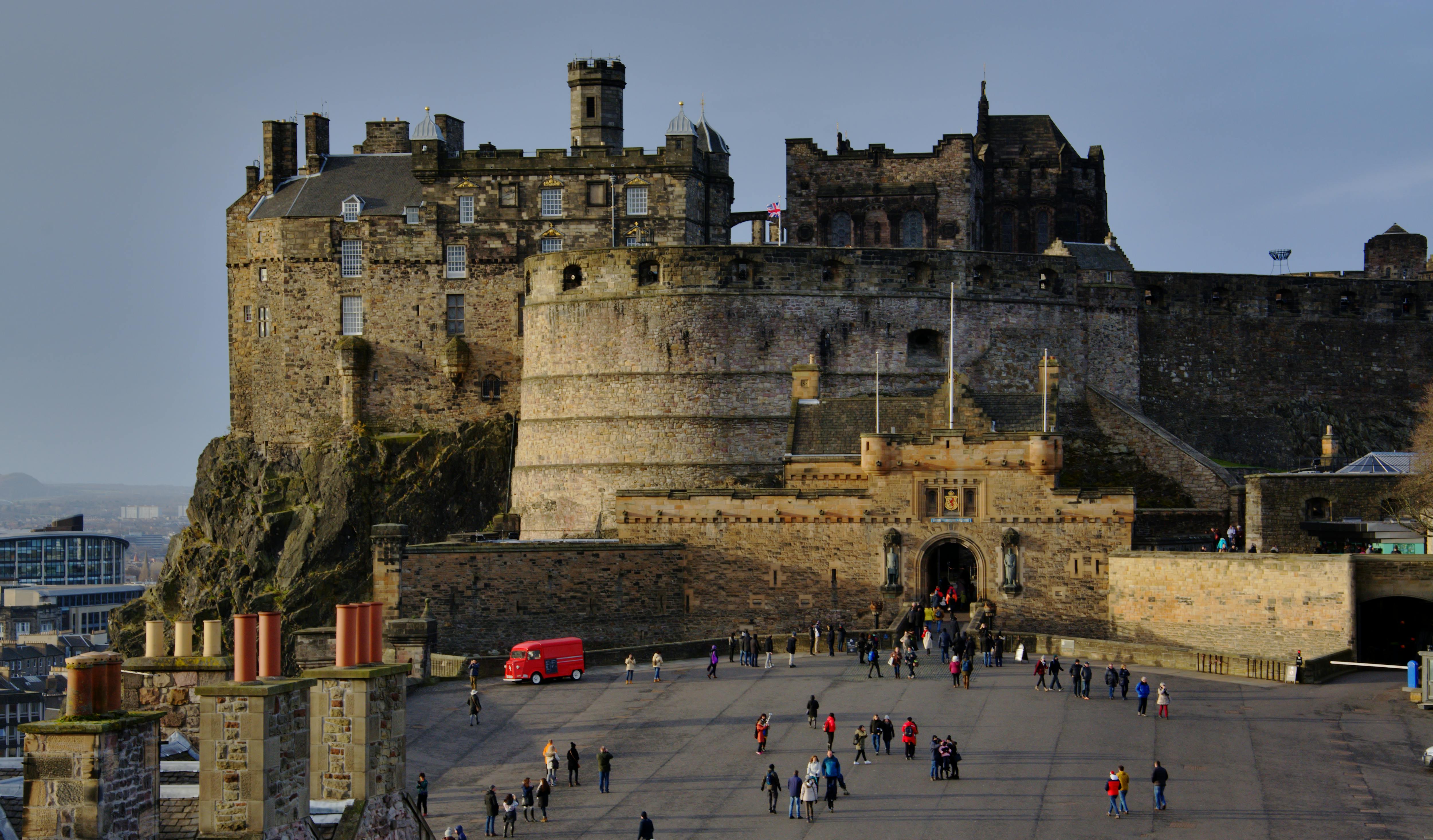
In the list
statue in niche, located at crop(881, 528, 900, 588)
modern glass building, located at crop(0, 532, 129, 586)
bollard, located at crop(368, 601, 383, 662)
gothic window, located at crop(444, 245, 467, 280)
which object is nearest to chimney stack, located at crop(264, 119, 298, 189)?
gothic window, located at crop(444, 245, 467, 280)

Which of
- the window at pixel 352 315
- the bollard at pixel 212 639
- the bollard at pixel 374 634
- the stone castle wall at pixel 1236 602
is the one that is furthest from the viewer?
the window at pixel 352 315

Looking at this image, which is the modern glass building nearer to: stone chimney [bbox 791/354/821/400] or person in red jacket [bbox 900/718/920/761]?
stone chimney [bbox 791/354/821/400]

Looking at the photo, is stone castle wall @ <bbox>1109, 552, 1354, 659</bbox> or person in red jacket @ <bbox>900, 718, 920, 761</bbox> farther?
stone castle wall @ <bbox>1109, 552, 1354, 659</bbox>

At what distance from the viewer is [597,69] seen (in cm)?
5544

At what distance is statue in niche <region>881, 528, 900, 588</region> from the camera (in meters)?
40.4

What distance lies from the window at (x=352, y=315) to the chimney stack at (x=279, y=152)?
5332mm

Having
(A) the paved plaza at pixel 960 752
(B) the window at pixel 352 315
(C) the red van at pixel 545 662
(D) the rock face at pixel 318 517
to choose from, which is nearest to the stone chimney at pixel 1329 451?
(A) the paved plaza at pixel 960 752

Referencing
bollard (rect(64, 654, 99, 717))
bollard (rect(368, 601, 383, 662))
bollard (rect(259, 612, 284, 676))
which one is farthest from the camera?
bollard (rect(368, 601, 383, 662))

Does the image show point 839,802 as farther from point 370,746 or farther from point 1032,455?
point 1032,455

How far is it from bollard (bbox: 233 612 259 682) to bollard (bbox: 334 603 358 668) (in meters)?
1.51

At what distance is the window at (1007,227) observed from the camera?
58250 mm

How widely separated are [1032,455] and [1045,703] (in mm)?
9299

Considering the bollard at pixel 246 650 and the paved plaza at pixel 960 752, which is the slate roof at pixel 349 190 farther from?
the bollard at pixel 246 650

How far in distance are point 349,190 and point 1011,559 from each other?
86.1ft
